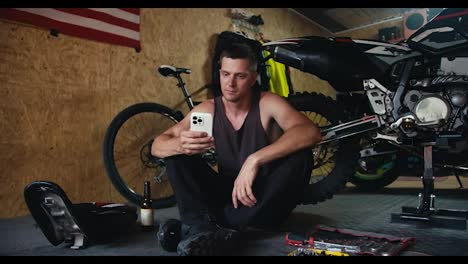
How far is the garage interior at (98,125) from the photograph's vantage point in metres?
1.44

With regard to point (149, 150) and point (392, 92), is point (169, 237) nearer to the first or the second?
point (149, 150)

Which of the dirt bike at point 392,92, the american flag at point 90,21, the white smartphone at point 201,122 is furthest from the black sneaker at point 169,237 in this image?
the american flag at point 90,21

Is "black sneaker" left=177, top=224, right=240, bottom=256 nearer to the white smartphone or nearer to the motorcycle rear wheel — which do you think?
the white smartphone

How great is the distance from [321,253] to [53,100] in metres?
1.62

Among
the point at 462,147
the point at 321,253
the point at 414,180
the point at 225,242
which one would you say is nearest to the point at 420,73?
the point at 462,147

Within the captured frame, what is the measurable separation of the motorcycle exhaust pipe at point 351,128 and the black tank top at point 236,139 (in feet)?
2.30

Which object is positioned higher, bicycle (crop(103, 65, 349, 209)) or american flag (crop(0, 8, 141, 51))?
american flag (crop(0, 8, 141, 51))

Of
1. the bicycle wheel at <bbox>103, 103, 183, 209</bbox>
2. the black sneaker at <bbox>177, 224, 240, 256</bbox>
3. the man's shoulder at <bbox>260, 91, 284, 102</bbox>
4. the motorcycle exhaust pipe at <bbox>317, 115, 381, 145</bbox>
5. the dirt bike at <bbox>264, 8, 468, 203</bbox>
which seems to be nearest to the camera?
the black sneaker at <bbox>177, 224, 240, 256</bbox>

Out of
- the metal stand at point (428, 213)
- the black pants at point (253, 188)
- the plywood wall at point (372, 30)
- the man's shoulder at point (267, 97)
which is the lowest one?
the metal stand at point (428, 213)

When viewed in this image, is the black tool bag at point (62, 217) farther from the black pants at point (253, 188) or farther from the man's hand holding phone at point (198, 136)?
the man's hand holding phone at point (198, 136)

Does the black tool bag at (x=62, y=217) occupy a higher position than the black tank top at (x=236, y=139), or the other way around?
the black tank top at (x=236, y=139)

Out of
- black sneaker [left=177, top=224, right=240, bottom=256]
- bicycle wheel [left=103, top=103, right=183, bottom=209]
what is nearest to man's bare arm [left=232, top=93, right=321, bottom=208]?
black sneaker [left=177, top=224, right=240, bottom=256]

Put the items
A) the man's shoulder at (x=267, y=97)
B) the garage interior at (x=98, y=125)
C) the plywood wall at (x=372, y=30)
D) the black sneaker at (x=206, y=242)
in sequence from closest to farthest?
the black sneaker at (x=206, y=242) < the garage interior at (x=98, y=125) < the man's shoulder at (x=267, y=97) < the plywood wall at (x=372, y=30)

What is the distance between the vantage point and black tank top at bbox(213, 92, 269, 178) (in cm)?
149
